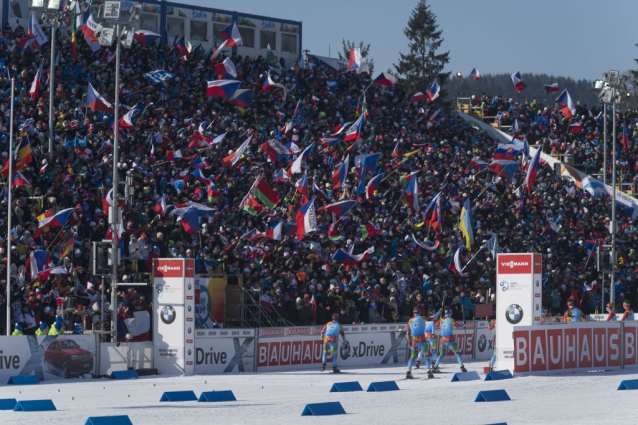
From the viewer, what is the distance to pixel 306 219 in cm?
3803

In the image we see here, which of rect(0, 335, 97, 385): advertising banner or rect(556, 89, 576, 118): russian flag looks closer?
rect(0, 335, 97, 385): advertising banner

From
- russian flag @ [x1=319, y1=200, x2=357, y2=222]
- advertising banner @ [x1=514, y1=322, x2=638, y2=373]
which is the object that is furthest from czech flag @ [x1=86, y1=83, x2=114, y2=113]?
advertising banner @ [x1=514, y1=322, x2=638, y2=373]

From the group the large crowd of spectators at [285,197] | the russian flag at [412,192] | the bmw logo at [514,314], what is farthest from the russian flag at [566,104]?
the bmw logo at [514,314]

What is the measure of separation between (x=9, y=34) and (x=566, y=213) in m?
22.7

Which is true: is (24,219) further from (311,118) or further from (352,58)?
(352,58)

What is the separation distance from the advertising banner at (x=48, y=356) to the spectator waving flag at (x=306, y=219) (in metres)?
10.3

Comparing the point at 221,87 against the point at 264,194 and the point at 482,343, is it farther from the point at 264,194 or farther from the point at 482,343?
the point at 482,343

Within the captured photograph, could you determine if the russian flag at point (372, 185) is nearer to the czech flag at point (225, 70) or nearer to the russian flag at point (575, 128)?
the czech flag at point (225, 70)

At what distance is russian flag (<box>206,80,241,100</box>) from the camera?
4497cm

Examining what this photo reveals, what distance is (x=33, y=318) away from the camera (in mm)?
30641

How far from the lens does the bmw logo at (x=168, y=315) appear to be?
3077 centimetres

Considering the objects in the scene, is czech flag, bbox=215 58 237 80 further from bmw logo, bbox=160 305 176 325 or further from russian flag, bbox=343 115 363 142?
bmw logo, bbox=160 305 176 325

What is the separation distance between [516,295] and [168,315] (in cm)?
861

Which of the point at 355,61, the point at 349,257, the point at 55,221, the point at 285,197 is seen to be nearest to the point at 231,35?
the point at 355,61
